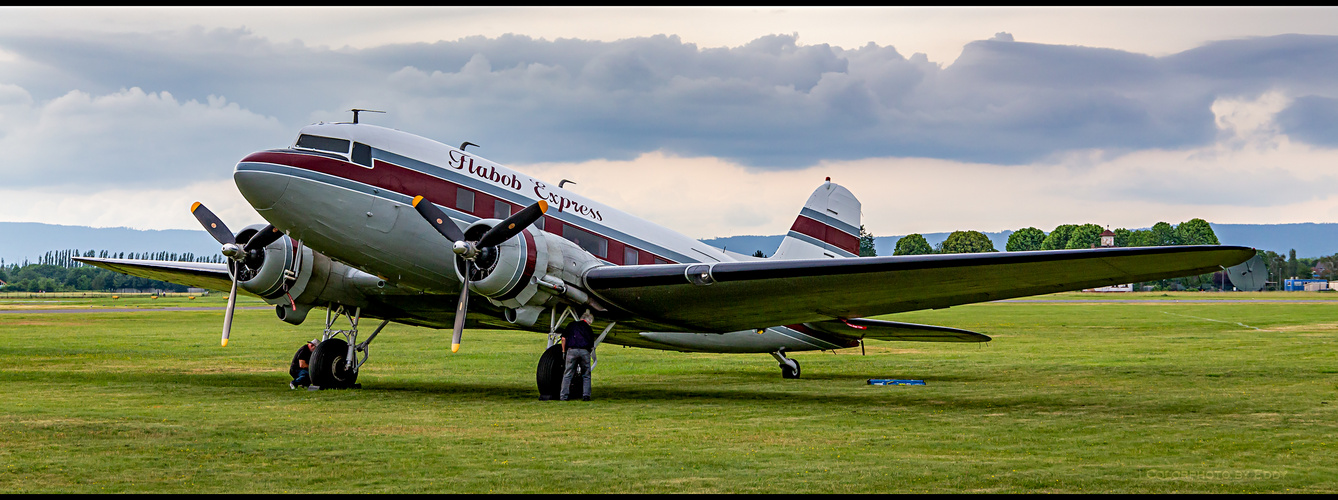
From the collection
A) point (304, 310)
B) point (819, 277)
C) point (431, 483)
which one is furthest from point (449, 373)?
point (431, 483)

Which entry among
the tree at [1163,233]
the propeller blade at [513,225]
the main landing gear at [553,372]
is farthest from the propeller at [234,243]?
the tree at [1163,233]

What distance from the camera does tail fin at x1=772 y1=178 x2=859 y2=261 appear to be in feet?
80.0

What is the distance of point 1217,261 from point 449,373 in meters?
15.7

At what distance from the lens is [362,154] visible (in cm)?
1675

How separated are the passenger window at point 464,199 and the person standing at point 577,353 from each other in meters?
2.48

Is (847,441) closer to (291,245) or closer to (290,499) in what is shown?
(290,499)

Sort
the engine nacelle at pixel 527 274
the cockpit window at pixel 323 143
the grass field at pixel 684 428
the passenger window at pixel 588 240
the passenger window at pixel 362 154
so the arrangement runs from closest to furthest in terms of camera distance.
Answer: the grass field at pixel 684 428, the engine nacelle at pixel 527 274, the cockpit window at pixel 323 143, the passenger window at pixel 362 154, the passenger window at pixel 588 240

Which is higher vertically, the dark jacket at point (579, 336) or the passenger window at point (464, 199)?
the passenger window at point (464, 199)

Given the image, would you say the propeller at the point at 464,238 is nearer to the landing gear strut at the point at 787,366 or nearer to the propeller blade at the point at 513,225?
the propeller blade at the point at 513,225

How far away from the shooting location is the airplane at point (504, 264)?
1590 cm

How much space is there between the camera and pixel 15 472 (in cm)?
898

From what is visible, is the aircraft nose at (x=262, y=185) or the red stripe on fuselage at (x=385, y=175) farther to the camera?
the red stripe on fuselage at (x=385, y=175)

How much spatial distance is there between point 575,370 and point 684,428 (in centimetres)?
456

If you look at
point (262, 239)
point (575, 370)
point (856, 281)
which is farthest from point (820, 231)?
point (262, 239)
